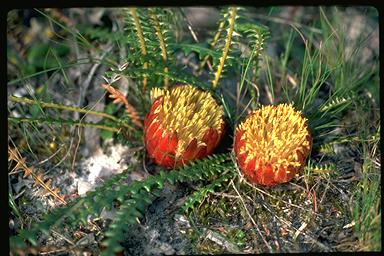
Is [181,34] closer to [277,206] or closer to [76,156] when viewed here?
[76,156]

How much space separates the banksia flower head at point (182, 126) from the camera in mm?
2135

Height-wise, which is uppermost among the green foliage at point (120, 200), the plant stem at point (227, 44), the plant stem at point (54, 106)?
the plant stem at point (227, 44)

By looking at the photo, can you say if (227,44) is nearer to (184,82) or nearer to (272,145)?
(184,82)

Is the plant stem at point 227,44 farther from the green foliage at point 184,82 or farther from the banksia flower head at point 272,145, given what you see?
the banksia flower head at point 272,145

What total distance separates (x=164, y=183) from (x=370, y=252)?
33.0 inches

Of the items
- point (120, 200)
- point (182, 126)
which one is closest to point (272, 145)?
point (182, 126)

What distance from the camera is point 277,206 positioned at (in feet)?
7.33

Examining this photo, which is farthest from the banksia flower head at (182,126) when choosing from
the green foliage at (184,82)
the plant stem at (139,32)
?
the plant stem at (139,32)

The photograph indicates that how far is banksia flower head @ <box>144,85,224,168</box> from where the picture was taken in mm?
2135

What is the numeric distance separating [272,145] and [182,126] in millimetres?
349

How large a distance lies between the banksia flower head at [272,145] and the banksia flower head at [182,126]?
120mm

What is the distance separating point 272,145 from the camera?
2.04 metres

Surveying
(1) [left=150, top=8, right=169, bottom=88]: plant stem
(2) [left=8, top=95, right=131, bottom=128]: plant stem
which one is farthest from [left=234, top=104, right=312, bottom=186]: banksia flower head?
(2) [left=8, top=95, right=131, bottom=128]: plant stem

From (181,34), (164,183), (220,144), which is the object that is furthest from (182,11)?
(164,183)
